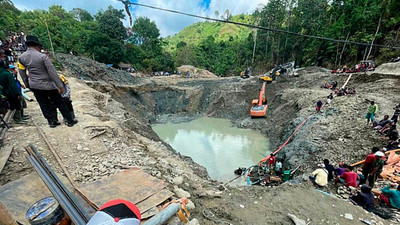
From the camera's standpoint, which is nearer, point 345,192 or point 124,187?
point 124,187

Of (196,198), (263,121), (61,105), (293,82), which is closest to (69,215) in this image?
(196,198)

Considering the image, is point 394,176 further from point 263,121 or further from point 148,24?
point 148,24

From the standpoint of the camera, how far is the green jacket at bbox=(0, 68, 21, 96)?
379 cm

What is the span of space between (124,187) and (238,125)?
13.6m

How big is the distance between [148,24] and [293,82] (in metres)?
34.7

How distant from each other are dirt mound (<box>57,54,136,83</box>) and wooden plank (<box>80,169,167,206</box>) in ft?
54.2

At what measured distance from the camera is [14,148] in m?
3.15

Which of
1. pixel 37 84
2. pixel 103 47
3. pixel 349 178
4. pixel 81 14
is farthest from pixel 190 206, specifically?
pixel 81 14

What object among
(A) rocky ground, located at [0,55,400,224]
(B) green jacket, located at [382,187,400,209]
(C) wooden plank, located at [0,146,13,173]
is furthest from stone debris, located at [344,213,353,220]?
(C) wooden plank, located at [0,146,13,173]

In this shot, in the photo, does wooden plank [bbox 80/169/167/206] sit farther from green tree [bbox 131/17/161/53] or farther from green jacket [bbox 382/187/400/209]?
green tree [bbox 131/17/161/53]

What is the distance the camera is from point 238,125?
15438 millimetres

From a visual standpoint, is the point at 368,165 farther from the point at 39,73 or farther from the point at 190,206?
the point at 39,73

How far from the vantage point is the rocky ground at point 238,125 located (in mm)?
3148

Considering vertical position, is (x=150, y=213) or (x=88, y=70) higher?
(x=88, y=70)
